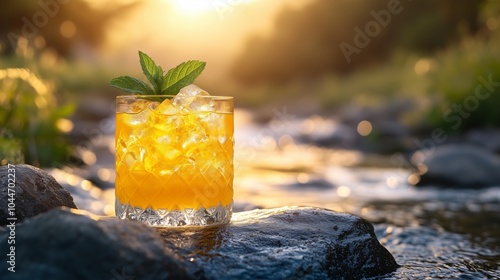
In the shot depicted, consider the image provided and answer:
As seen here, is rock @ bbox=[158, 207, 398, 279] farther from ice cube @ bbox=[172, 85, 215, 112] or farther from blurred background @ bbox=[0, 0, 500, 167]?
blurred background @ bbox=[0, 0, 500, 167]

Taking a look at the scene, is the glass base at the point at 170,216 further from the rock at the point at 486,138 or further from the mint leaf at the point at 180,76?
the rock at the point at 486,138

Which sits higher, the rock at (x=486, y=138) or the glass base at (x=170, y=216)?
the rock at (x=486, y=138)

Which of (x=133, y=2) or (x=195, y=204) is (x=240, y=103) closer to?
(x=133, y=2)

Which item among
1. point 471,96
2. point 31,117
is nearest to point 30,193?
point 31,117

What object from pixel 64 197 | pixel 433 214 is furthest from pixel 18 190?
pixel 433 214

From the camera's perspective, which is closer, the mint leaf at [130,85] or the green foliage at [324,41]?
the mint leaf at [130,85]

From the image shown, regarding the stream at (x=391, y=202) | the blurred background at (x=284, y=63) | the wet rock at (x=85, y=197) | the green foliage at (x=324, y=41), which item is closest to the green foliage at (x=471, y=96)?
the blurred background at (x=284, y=63)
